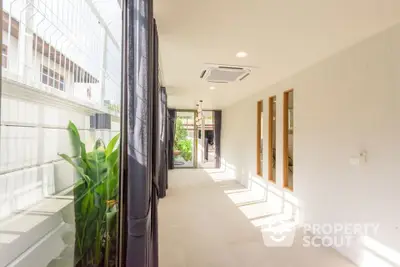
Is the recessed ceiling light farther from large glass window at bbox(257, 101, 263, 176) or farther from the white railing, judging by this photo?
large glass window at bbox(257, 101, 263, 176)

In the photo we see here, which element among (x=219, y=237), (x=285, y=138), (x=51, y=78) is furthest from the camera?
(x=285, y=138)

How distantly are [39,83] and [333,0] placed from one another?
1.82 m

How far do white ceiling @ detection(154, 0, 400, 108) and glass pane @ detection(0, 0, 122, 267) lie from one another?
68 centimetres

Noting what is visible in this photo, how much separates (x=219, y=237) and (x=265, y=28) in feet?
7.70

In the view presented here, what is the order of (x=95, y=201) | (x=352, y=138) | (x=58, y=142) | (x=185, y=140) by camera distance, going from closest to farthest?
(x=58, y=142) < (x=95, y=201) < (x=352, y=138) < (x=185, y=140)

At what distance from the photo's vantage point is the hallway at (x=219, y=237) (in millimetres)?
2350

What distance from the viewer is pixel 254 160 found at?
209 inches

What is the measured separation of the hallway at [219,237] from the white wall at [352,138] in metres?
0.50

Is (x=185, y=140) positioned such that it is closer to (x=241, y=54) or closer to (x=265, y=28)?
(x=241, y=54)

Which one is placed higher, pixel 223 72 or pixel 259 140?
pixel 223 72

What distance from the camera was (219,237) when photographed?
2.87 meters

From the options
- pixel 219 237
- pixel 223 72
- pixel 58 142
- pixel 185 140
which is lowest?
pixel 219 237

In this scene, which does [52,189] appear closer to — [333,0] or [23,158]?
[23,158]

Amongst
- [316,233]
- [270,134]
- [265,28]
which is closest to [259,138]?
[270,134]
